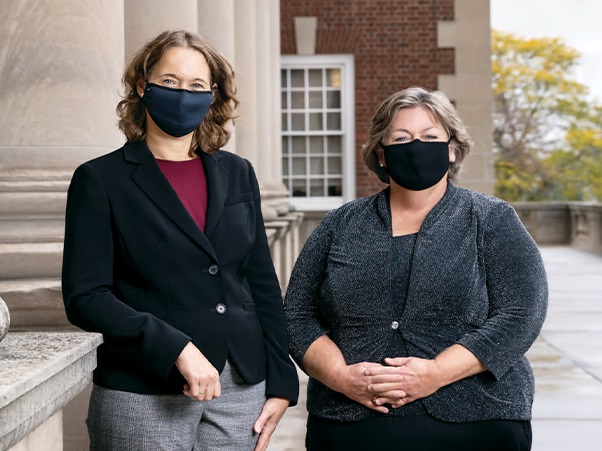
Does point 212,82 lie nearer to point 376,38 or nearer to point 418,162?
point 418,162

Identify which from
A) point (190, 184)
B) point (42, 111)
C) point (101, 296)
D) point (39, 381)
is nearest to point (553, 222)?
point (42, 111)

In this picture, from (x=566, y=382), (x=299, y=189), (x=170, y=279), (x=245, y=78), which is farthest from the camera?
(x=299, y=189)

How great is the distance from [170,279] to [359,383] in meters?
0.74

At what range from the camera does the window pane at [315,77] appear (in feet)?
62.0

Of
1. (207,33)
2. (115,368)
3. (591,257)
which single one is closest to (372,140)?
(115,368)

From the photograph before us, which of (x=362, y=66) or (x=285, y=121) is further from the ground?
(x=362, y=66)

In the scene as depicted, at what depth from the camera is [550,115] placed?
48.2m

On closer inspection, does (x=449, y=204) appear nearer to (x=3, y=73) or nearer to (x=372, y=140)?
(x=372, y=140)

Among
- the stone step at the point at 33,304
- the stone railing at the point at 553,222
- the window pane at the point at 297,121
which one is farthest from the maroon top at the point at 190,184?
the stone railing at the point at 553,222

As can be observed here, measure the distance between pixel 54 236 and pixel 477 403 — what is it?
197cm

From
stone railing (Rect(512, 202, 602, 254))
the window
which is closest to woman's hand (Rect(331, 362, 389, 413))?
the window

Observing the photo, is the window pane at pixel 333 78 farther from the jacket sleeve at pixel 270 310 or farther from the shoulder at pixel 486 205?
the jacket sleeve at pixel 270 310

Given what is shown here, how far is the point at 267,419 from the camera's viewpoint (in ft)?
9.00

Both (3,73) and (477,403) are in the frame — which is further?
(3,73)
